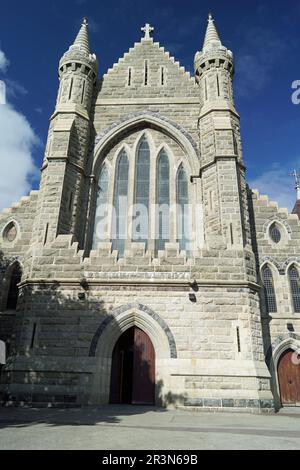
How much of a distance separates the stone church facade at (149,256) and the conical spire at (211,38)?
357mm

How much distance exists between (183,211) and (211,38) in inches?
411

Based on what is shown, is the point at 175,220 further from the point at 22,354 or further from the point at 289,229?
the point at 22,354

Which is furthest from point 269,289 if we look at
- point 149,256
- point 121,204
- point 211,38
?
point 211,38

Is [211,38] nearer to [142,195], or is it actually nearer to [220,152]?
[220,152]

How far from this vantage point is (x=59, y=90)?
59.8ft

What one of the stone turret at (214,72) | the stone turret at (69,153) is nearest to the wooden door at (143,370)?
the stone turret at (69,153)

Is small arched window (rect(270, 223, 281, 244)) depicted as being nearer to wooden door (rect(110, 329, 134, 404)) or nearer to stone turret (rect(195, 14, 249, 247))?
stone turret (rect(195, 14, 249, 247))

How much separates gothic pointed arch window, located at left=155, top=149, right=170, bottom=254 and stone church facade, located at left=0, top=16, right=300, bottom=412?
6cm

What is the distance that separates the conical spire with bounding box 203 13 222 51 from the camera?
1856 centimetres

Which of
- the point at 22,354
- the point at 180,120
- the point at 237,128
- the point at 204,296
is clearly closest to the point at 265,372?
the point at 204,296

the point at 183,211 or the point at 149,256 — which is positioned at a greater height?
the point at 183,211

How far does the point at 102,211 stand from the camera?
54.6 feet

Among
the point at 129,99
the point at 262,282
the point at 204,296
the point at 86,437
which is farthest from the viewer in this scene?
the point at 129,99

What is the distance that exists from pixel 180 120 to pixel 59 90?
6.67m
